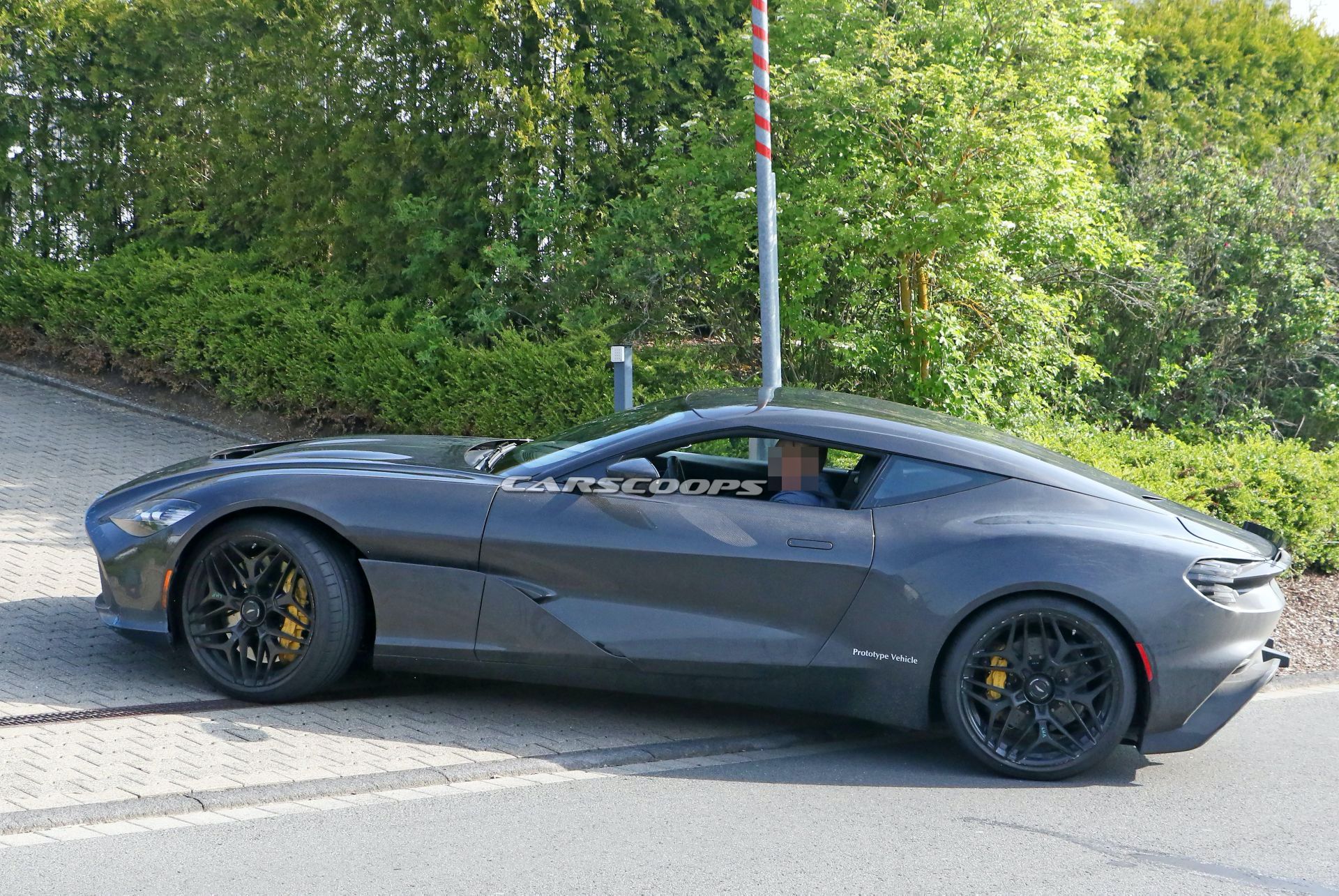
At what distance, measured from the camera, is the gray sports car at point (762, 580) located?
495 cm

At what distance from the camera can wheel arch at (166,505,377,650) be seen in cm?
536

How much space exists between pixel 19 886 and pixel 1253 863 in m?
3.91

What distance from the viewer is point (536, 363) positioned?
34.8ft

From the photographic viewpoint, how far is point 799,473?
5.35 meters

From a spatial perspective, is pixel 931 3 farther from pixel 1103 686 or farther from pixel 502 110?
pixel 1103 686

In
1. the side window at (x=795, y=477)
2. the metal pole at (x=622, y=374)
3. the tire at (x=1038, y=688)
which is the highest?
the metal pole at (x=622, y=374)

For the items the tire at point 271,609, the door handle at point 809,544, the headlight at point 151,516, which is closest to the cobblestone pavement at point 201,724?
the tire at point 271,609

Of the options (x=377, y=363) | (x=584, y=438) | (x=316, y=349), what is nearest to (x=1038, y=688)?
(x=584, y=438)

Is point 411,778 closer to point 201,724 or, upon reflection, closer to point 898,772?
point 201,724

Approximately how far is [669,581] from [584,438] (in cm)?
87

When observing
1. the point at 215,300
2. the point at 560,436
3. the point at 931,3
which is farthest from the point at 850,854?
the point at 215,300

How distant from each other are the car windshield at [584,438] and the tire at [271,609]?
2.74ft

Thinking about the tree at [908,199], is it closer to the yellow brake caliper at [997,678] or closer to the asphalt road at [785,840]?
the yellow brake caliper at [997,678]

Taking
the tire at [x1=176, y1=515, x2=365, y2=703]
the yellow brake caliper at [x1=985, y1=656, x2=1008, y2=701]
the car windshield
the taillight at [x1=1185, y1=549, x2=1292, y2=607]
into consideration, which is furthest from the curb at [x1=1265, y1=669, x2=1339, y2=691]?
the tire at [x1=176, y1=515, x2=365, y2=703]
